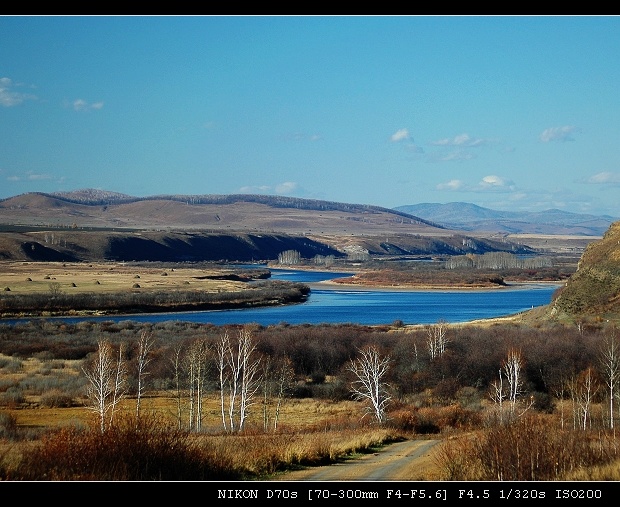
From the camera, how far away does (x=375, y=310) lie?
7056 centimetres

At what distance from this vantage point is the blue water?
61.4m

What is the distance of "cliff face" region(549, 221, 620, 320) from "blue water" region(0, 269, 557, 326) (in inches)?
583

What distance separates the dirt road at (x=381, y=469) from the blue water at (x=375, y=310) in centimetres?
4557

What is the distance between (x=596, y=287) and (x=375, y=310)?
30.8m

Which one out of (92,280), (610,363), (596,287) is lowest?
(610,363)

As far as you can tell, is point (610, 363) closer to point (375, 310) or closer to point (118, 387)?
point (118, 387)

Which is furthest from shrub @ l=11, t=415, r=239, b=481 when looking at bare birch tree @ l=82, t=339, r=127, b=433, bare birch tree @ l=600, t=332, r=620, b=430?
bare birch tree @ l=600, t=332, r=620, b=430

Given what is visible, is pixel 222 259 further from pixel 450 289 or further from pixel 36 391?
pixel 36 391

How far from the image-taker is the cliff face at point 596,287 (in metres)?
40.5

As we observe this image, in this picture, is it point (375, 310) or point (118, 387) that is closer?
point (118, 387)

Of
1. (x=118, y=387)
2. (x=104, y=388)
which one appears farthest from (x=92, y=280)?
(x=104, y=388)

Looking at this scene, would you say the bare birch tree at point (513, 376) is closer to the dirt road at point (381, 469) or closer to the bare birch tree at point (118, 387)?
the dirt road at point (381, 469)

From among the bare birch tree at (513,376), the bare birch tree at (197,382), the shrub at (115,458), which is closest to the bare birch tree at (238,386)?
the bare birch tree at (197,382)
